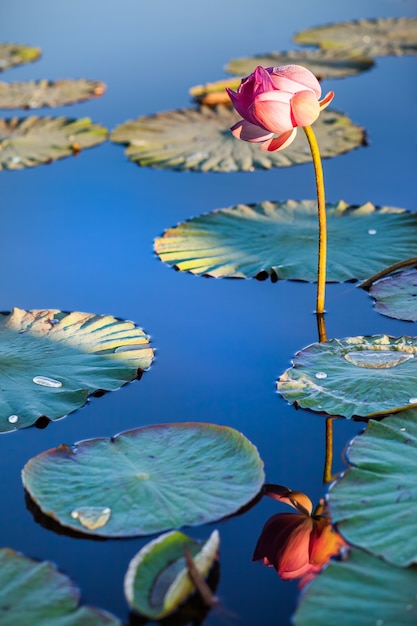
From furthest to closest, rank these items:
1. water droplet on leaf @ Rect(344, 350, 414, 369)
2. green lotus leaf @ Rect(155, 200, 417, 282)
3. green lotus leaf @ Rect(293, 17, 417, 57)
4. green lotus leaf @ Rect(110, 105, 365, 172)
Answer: green lotus leaf @ Rect(293, 17, 417, 57)
green lotus leaf @ Rect(110, 105, 365, 172)
green lotus leaf @ Rect(155, 200, 417, 282)
water droplet on leaf @ Rect(344, 350, 414, 369)

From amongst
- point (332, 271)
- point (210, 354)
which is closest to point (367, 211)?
point (332, 271)

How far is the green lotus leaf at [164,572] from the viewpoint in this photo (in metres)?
1.04

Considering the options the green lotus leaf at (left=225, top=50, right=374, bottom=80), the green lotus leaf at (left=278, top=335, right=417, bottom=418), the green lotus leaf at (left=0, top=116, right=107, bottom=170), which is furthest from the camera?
the green lotus leaf at (left=225, top=50, right=374, bottom=80)

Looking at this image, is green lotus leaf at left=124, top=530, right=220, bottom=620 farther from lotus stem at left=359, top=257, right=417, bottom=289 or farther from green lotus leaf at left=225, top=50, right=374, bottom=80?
green lotus leaf at left=225, top=50, right=374, bottom=80

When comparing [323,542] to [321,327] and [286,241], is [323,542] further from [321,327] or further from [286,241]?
[286,241]

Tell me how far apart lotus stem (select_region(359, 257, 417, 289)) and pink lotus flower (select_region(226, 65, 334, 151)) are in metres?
0.46

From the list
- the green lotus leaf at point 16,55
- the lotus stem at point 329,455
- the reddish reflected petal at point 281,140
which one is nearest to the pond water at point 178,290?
the lotus stem at point 329,455

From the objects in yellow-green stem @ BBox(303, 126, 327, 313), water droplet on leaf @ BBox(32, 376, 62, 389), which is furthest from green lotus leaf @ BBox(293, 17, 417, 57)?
water droplet on leaf @ BBox(32, 376, 62, 389)

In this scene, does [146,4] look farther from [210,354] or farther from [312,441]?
[312,441]

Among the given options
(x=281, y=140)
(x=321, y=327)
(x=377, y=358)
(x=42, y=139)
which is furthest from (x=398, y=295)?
(x=42, y=139)

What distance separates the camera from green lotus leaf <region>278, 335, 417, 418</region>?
145 cm

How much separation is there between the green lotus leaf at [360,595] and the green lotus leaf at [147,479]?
21 cm

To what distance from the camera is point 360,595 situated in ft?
3.33

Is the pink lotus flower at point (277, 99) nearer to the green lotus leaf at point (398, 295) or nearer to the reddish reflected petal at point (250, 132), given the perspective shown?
the reddish reflected petal at point (250, 132)
